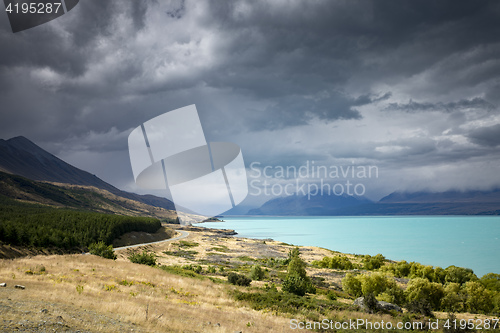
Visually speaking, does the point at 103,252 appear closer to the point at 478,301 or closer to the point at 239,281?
the point at 239,281

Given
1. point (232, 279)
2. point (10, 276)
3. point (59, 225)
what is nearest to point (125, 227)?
point (59, 225)

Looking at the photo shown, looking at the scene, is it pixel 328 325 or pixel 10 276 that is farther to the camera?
pixel 10 276

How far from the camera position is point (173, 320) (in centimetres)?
1497

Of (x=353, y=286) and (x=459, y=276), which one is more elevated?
(x=353, y=286)

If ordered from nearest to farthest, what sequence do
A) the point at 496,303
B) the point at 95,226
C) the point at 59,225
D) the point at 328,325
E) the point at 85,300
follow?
the point at 85,300 → the point at 328,325 → the point at 496,303 → the point at 59,225 → the point at 95,226

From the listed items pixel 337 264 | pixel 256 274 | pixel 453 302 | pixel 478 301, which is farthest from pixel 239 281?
pixel 337 264

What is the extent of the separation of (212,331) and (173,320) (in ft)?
7.87

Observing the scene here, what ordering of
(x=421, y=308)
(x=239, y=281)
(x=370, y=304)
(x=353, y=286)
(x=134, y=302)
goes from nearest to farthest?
(x=134, y=302), (x=370, y=304), (x=421, y=308), (x=353, y=286), (x=239, y=281)

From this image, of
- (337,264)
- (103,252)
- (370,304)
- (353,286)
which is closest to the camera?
(370,304)

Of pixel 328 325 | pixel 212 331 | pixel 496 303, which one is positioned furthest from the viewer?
pixel 496 303

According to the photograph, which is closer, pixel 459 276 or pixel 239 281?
pixel 239 281

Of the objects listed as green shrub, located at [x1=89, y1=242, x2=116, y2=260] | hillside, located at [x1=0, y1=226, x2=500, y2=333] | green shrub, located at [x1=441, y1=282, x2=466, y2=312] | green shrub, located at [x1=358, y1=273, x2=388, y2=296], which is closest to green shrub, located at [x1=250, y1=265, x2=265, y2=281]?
hillside, located at [x1=0, y1=226, x2=500, y2=333]

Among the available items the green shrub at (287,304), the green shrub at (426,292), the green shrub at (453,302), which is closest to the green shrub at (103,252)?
the green shrub at (287,304)

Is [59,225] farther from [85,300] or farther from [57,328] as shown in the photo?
[57,328]
